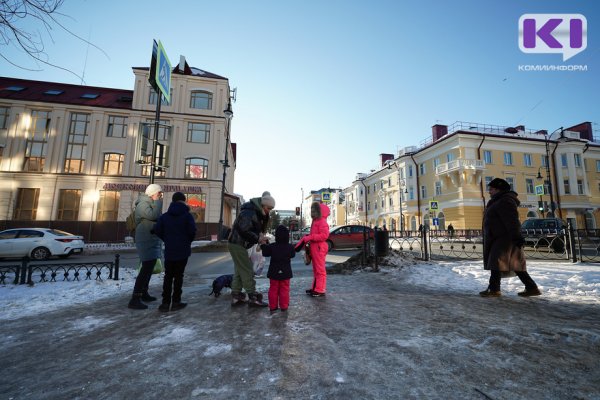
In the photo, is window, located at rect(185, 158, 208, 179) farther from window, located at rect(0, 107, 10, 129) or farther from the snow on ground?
the snow on ground

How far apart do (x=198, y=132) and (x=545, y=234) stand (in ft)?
82.5

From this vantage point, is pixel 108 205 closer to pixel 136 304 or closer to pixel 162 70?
pixel 162 70

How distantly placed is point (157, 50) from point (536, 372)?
10455 millimetres

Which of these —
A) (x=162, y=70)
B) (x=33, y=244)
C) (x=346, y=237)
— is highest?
(x=162, y=70)

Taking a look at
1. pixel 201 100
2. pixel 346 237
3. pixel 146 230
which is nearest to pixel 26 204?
pixel 201 100

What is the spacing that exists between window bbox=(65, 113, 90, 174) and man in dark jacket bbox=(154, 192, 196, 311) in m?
25.2

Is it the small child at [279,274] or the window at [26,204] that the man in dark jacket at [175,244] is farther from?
the window at [26,204]

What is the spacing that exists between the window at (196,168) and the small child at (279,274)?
21610mm

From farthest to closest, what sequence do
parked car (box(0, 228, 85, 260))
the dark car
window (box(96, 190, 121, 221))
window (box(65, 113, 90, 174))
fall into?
window (box(65, 113, 90, 174)) < window (box(96, 190, 121, 221)) < the dark car < parked car (box(0, 228, 85, 260))

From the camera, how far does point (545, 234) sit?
1181cm

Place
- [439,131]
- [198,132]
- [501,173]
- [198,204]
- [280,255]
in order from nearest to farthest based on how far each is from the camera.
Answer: [280,255] < [198,204] < [198,132] < [501,173] < [439,131]

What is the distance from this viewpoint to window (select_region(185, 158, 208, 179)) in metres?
23.8

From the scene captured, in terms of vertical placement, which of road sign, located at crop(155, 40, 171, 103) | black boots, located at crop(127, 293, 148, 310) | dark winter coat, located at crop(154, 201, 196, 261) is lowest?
black boots, located at crop(127, 293, 148, 310)

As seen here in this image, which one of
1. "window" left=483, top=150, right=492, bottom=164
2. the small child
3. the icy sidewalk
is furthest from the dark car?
"window" left=483, top=150, right=492, bottom=164
